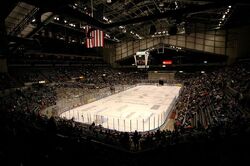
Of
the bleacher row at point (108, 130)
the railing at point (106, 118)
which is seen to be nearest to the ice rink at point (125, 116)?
the railing at point (106, 118)

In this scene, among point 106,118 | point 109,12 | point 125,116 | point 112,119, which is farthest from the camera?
point 109,12

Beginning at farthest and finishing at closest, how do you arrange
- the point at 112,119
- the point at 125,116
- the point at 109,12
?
the point at 109,12 < the point at 125,116 < the point at 112,119

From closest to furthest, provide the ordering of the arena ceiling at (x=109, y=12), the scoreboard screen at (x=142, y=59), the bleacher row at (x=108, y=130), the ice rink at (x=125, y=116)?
the bleacher row at (x=108, y=130), the arena ceiling at (x=109, y=12), the ice rink at (x=125, y=116), the scoreboard screen at (x=142, y=59)

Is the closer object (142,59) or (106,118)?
(106,118)

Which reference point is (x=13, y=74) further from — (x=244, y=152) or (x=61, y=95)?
(x=244, y=152)

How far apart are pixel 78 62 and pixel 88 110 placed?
24908 mm

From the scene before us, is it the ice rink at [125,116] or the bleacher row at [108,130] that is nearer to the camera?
the bleacher row at [108,130]

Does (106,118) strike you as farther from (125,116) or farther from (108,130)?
(108,130)

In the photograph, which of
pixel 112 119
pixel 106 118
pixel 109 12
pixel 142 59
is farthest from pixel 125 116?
pixel 109 12

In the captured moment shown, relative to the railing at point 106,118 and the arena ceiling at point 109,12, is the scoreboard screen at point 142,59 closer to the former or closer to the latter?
the arena ceiling at point 109,12

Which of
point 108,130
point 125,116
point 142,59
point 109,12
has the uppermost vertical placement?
point 109,12

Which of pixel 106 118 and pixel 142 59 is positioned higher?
pixel 142 59

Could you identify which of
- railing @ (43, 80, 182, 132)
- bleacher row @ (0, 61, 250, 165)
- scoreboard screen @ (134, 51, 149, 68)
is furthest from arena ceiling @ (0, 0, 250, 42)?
railing @ (43, 80, 182, 132)

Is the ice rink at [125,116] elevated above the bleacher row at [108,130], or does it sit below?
below
